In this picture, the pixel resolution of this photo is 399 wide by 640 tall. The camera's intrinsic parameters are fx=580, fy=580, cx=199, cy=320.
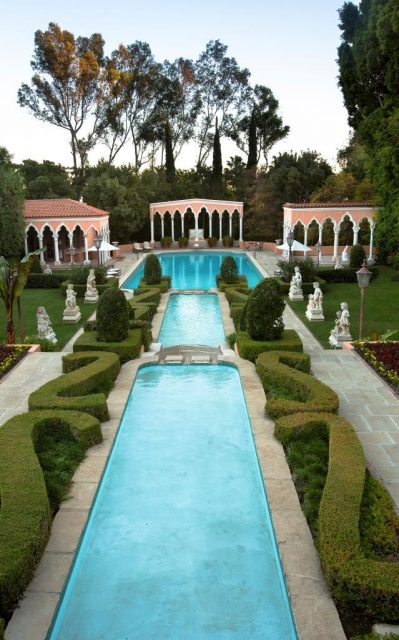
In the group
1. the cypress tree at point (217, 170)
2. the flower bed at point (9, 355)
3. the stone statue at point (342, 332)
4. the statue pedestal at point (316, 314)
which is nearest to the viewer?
the flower bed at point (9, 355)

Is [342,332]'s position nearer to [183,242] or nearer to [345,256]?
[345,256]

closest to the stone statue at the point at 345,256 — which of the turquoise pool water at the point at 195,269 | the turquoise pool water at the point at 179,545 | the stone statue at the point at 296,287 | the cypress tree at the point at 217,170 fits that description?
the turquoise pool water at the point at 195,269

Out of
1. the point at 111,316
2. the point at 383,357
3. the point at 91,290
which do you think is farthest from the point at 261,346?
the point at 91,290

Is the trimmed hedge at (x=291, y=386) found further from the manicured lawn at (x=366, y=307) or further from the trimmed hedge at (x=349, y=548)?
the manicured lawn at (x=366, y=307)

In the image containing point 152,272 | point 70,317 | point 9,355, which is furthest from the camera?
point 152,272

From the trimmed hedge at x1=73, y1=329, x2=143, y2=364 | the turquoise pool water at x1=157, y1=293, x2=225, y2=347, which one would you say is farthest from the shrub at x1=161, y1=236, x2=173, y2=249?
the trimmed hedge at x1=73, y1=329, x2=143, y2=364

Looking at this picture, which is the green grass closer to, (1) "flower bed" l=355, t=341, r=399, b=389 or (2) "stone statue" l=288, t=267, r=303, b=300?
(2) "stone statue" l=288, t=267, r=303, b=300

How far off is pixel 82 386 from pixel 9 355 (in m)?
3.79

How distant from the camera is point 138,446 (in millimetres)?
10008

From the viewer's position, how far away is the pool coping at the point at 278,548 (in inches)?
218

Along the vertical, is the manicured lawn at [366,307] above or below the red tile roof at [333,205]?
below

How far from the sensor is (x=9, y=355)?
14320 mm

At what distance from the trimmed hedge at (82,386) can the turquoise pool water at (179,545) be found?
0.85 m

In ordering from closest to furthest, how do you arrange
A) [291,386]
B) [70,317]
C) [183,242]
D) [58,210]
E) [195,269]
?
[291,386], [70,317], [58,210], [195,269], [183,242]
